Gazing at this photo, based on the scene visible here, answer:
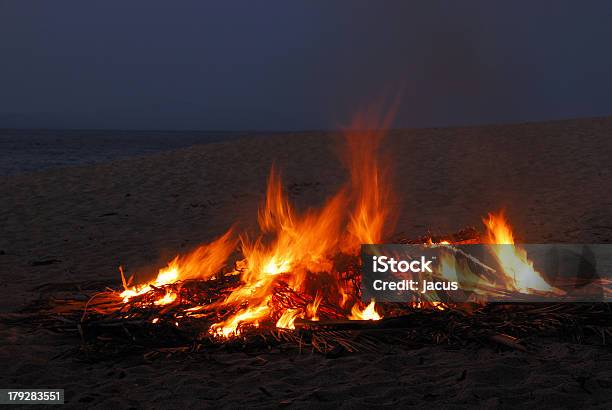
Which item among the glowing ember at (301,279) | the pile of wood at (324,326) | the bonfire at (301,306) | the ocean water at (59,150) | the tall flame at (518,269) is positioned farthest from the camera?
the ocean water at (59,150)

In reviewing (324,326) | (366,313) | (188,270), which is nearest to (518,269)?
(366,313)

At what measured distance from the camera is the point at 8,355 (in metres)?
3.99

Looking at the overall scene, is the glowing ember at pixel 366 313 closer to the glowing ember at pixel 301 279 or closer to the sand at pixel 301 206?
the glowing ember at pixel 301 279

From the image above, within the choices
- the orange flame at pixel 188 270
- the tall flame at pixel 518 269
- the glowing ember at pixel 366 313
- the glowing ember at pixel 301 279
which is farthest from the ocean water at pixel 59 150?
the tall flame at pixel 518 269

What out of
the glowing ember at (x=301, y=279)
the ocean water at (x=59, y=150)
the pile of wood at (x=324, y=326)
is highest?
the ocean water at (x=59, y=150)

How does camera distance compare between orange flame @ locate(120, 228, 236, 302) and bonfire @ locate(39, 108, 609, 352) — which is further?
orange flame @ locate(120, 228, 236, 302)

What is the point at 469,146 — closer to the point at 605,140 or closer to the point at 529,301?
the point at 605,140

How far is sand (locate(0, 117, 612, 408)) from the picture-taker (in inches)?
132

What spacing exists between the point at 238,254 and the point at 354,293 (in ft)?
12.3

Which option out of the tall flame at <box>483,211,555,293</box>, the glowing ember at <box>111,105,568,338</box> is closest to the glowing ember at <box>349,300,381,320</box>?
the glowing ember at <box>111,105,568,338</box>

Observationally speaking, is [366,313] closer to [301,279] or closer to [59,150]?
[301,279]

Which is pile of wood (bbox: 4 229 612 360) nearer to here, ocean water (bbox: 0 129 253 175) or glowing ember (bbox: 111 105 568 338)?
glowing ember (bbox: 111 105 568 338)

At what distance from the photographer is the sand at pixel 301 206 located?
3342 millimetres

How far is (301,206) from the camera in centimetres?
1181
